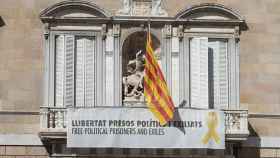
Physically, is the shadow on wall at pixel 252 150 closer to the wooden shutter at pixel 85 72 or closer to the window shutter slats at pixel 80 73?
the wooden shutter at pixel 85 72

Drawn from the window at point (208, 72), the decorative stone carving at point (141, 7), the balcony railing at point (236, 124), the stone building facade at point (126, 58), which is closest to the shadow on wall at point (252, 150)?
the stone building facade at point (126, 58)

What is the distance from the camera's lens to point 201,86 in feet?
93.2

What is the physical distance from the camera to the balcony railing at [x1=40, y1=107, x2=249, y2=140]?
2702 centimetres

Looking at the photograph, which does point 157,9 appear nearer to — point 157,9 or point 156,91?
point 157,9

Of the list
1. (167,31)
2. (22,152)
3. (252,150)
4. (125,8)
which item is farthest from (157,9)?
(22,152)

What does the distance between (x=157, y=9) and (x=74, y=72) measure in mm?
3552

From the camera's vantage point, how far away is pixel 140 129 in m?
27.2

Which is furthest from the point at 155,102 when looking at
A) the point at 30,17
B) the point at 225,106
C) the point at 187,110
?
the point at 30,17

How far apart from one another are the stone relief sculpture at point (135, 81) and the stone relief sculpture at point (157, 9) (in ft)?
4.90

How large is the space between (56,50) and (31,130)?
9.21 feet

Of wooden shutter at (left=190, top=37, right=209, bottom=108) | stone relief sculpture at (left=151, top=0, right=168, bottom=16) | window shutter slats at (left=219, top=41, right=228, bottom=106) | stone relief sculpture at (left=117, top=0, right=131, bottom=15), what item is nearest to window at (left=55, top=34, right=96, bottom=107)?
stone relief sculpture at (left=117, top=0, right=131, bottom=15)

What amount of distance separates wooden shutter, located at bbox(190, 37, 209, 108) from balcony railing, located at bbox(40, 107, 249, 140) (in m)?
1.10

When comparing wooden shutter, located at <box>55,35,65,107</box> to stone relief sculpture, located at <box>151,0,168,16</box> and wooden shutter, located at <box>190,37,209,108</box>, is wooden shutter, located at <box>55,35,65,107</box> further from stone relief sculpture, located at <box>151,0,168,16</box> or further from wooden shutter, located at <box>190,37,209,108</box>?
wooden shutter, located at <box>190,37,209,108</box>

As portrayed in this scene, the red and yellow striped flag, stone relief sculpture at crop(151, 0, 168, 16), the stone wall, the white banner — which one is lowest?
the stone wall
